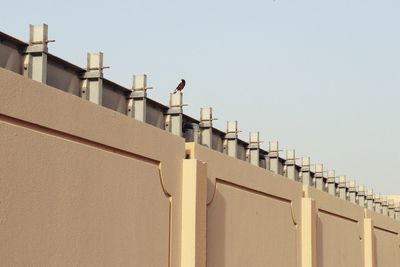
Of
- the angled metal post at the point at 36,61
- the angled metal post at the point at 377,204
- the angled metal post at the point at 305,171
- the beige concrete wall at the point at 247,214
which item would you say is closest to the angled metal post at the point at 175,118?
the beige concrete wall at the point at 247,214

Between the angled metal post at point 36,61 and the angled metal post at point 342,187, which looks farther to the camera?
the angled metal post at point 342,187

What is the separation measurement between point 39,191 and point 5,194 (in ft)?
1.89

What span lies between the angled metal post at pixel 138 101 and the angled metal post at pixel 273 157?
8.11 m

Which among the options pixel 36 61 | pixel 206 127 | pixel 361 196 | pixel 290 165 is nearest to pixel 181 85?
pixel 206 127

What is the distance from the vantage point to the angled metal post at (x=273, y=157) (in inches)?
788

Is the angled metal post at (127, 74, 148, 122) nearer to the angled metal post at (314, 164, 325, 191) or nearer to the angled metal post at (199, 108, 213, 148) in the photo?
the angled metal post at (199, 108, 213, 148)

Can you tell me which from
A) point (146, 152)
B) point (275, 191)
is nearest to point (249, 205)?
point (275, 191)

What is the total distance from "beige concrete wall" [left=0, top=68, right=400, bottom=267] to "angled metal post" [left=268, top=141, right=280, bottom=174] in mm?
2858

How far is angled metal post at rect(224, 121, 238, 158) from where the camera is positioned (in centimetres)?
1647

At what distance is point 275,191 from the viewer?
16891 millimetres

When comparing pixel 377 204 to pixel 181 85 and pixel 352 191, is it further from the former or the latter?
pixel 181 85

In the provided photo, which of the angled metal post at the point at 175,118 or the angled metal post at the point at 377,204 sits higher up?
the angled metal post at the point at 377,204

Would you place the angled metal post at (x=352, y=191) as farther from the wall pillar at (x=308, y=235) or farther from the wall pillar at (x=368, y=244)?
the wall pillar at (x=308, y=235)

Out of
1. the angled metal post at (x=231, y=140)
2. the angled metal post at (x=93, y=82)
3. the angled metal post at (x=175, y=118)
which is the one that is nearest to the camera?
the angled metal post at (x=93, y=82)
